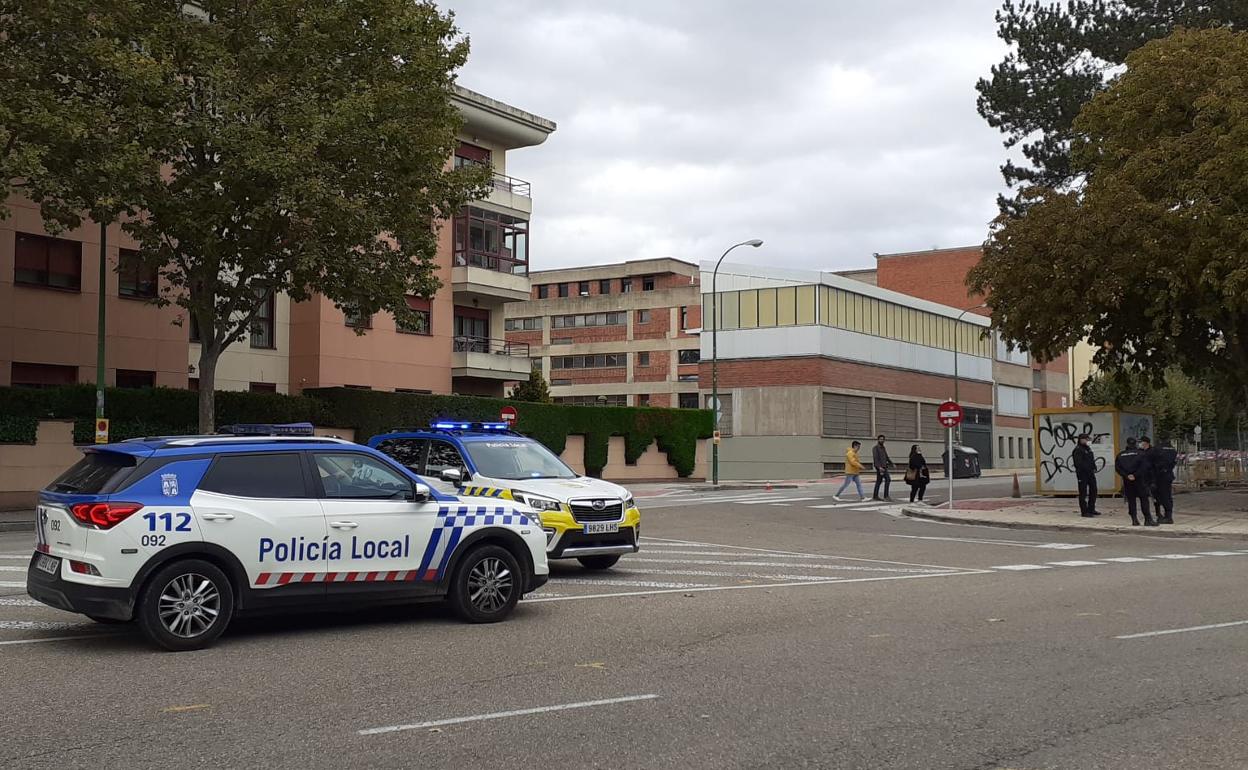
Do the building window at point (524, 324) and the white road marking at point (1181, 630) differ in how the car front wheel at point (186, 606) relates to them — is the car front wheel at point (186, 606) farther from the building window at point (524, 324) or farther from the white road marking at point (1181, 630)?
the building window at point (524, 324)

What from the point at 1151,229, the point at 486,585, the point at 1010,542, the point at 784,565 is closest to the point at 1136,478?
the point at 1010,542

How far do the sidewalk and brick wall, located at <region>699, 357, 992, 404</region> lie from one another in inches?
1080

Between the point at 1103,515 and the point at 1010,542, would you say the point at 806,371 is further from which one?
the point at 1010,542

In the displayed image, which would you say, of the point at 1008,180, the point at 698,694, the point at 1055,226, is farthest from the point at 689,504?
the point at 698,694

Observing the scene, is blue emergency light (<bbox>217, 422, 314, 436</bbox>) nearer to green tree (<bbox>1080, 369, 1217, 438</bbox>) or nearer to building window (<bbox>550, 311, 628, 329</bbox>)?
green tree (<bbox>1080, 369, 1217, 438</bbox>)

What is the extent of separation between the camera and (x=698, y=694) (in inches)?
289

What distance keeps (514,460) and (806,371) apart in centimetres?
4726

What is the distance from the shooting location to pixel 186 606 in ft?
28.7

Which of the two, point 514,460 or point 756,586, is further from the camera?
point 514,460

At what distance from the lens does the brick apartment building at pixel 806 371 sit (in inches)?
2388

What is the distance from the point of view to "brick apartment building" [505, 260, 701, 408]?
8381 cm

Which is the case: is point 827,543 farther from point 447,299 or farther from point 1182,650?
point 447,299

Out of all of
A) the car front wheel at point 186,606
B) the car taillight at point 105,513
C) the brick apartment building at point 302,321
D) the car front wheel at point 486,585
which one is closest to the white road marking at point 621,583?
the car front wheel at point 486,585

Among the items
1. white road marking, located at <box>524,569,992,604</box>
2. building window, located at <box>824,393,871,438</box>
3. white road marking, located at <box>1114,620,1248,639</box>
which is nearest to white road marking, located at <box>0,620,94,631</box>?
white road marking, located at <box>524,569,992,604</box>
